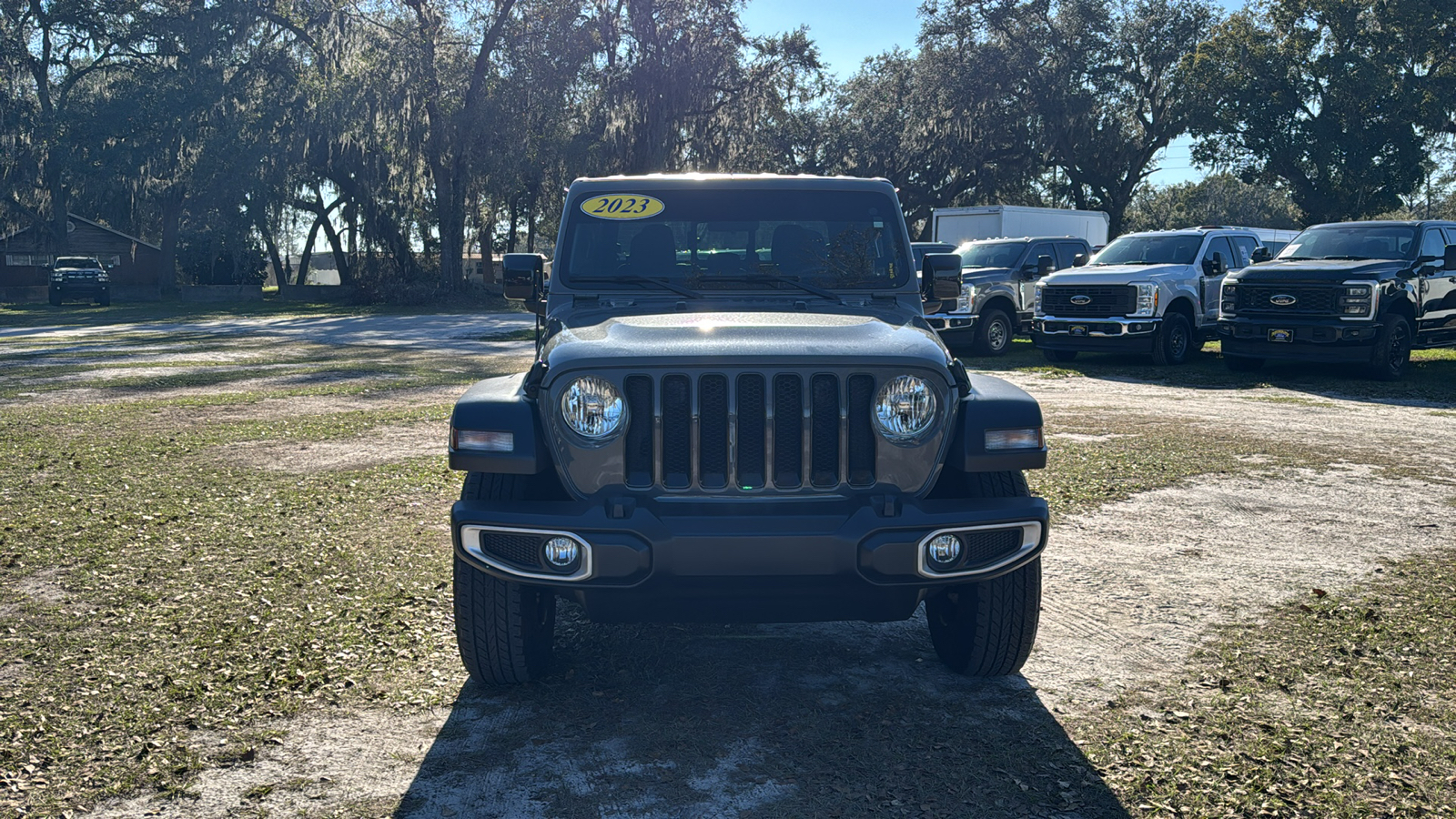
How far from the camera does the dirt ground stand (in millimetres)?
3549

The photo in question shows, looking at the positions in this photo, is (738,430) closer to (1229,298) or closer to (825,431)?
(825,431)

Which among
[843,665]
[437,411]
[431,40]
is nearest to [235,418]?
[437,411]

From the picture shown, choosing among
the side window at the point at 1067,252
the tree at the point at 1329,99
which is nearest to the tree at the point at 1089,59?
the tree at the point at 1329,99

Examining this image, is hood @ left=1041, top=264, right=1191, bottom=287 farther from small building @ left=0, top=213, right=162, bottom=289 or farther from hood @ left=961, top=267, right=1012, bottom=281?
small building @ left=0, top=213, right=162, bottom=289

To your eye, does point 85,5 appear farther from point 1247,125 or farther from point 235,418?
point 1247,125

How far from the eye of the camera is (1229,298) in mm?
16188

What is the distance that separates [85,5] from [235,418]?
37.9m

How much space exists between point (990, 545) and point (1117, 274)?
14640 mm

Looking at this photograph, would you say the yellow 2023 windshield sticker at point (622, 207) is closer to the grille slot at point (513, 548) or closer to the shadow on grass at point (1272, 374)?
the grille slot at point (513, 548)

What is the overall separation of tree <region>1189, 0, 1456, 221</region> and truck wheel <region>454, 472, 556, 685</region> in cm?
3952

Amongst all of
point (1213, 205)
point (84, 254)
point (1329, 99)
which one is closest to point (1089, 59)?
point (1329, 99)

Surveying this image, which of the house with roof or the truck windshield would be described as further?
the house with roof

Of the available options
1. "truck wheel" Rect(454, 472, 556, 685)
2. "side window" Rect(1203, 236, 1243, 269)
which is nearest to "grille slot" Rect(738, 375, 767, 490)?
"truck wheel" Rect(454, 472, 556, 685)

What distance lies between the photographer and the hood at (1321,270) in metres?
15.0
